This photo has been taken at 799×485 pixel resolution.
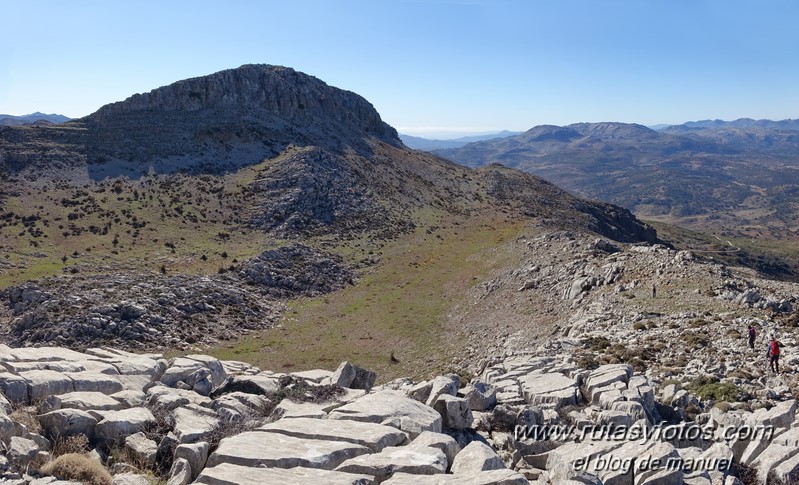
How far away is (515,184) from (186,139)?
63223 millimetres

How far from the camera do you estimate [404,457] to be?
11695 millimetres

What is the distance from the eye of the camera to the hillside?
38562mm

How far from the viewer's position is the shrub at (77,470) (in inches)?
431

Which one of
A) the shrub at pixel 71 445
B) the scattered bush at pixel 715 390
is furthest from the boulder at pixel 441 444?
the scattered bush at pixel 715 390

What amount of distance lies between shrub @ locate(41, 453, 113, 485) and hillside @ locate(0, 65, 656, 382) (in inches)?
883

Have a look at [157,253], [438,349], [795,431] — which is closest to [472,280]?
[438,349]

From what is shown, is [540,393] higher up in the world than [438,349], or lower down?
higher up

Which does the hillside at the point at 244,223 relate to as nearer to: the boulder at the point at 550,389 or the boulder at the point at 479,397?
the boulder at the point at 550,389

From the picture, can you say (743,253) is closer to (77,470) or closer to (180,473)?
(180,473)

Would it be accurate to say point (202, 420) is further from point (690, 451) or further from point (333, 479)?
point (690, 451)

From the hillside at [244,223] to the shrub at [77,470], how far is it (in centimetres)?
→ 2244

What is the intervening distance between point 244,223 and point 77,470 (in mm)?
56512

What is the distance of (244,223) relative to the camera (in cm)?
6569

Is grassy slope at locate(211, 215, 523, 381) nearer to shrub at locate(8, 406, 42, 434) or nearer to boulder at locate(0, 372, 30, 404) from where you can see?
boulder at locate(0, 372, 30, 404)
